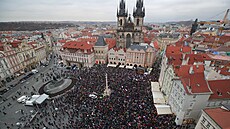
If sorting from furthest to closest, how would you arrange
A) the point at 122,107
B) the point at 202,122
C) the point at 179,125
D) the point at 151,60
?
1. the point at 151,60
2. the point at 122,107
3. the point at 179,125
4. the point at 202,122

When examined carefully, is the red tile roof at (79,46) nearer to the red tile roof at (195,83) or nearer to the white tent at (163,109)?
the white tent at (163,109)

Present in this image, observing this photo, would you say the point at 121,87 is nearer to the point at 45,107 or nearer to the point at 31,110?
the point at 45,107

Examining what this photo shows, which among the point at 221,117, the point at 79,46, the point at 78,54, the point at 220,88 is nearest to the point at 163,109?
the point at 220,88

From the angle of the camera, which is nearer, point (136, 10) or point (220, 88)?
point (220, 88)

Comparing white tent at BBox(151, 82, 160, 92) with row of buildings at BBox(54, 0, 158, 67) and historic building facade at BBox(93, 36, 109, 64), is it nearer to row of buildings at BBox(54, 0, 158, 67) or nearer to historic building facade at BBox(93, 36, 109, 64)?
row of buildings at BBox(54, 0, 158, 67)

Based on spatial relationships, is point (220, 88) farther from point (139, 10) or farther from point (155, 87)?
point (139, 10)

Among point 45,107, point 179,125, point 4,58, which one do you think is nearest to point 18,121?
point 45,107
